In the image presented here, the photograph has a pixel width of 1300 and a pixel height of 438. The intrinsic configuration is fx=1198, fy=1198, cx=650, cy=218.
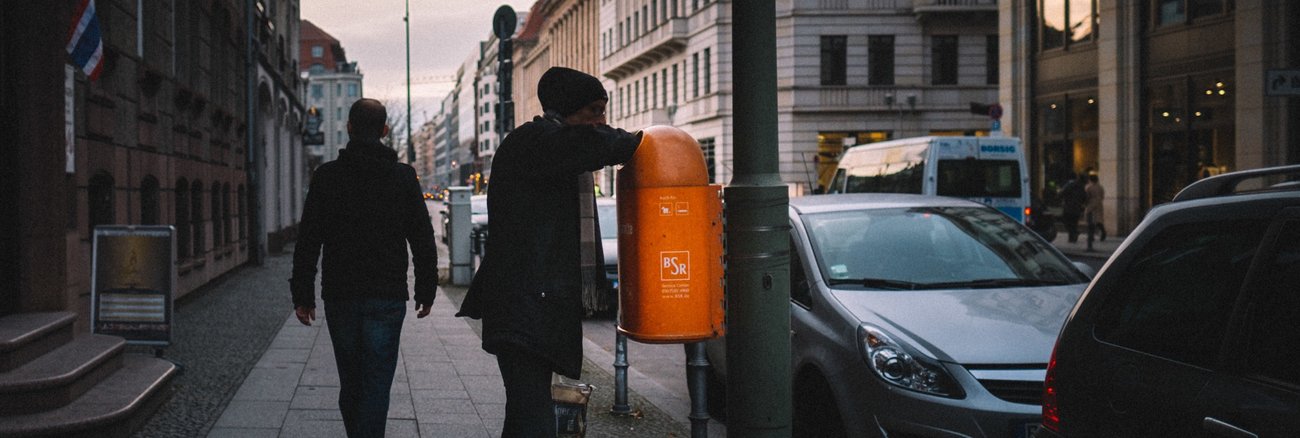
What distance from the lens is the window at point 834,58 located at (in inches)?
1826

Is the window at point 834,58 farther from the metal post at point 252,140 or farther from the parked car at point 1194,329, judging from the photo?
the parked car at point 1194,329

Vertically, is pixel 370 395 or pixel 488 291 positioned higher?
pixel 488 291

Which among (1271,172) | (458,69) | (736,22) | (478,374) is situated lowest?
(478,374)

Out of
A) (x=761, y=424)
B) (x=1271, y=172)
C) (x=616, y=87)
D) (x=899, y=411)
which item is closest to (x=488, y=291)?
(x=761, y=424)

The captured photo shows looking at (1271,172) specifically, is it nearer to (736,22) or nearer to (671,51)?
(736,22)

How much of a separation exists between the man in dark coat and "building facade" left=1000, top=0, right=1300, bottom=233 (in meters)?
21.3

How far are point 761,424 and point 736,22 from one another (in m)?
1.38

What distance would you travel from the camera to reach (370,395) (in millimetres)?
5188

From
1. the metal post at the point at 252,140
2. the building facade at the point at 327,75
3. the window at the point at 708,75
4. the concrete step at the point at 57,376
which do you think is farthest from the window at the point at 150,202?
the building facade at the point at 327,75

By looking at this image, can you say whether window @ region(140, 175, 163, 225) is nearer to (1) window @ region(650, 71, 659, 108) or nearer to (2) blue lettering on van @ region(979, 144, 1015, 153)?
(2) blue lettering on van @ region(979, 144, 1015, 153)

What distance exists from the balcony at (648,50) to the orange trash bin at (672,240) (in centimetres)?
4811

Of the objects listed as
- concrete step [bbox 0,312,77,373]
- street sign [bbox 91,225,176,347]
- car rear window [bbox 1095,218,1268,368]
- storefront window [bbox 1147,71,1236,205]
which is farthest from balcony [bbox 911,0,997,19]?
car rear window [bbox 1095,218,1268,368]

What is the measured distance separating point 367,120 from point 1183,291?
3456 mm

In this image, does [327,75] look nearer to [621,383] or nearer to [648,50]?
[648,50]
